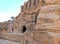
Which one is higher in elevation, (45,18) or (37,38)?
(45,18)

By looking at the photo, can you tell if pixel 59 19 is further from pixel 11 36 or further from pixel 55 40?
pixel 11 36

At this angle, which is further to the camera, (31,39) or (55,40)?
(31,39)

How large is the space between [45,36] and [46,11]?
420 centimetres

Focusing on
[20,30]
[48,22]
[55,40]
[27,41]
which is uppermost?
[48,22]

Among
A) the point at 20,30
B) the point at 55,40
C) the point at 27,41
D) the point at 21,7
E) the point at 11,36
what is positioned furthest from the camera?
the point at 21,7

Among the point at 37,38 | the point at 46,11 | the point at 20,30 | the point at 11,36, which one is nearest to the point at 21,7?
the point at 20,30

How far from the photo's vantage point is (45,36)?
12.0 meters

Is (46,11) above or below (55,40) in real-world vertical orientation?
above

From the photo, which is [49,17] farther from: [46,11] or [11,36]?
[11,36]

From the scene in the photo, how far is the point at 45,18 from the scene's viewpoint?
1417 cm

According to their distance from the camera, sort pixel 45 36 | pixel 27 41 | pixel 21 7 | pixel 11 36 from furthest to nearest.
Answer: pixel 21 7 → pixel 11 36 → pixel 27 41 → pixel 45 36

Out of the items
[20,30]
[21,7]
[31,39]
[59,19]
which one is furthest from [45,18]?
[21,7]

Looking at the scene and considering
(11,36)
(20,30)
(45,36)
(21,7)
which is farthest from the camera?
(21,7)

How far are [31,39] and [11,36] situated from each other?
9075mm
